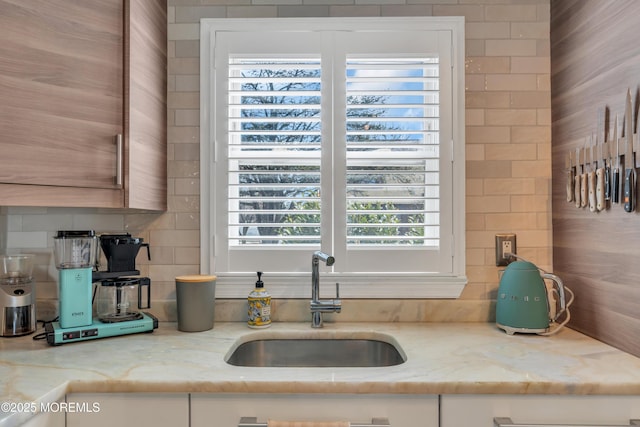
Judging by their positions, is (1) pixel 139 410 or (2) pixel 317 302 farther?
(2) pixel 317 302

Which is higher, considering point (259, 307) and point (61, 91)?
point (61, 91)

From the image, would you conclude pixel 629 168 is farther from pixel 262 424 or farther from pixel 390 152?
pixel 262 424

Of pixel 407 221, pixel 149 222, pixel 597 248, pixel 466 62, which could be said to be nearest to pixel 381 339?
pixel 407 221

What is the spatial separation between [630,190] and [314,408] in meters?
1.18

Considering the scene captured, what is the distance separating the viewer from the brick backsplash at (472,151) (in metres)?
1.83

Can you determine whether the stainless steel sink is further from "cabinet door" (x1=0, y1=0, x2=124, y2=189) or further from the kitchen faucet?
"cabinet door" (x1=0, y1=0, x2=124, y2=189)

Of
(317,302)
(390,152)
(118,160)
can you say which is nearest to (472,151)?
(390,152)

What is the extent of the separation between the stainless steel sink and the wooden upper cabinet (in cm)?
72

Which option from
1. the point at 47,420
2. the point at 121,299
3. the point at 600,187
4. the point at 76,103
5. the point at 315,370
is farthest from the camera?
the point at 121,299

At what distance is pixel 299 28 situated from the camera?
181cm

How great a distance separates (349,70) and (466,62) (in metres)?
0.51

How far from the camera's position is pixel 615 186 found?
1.43m

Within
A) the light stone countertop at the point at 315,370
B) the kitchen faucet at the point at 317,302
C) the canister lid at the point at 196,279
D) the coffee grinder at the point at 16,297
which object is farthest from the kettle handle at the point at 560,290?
the coffee grinder at the point at 16,297

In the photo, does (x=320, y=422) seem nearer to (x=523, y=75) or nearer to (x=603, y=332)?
(x=603, y=332)
